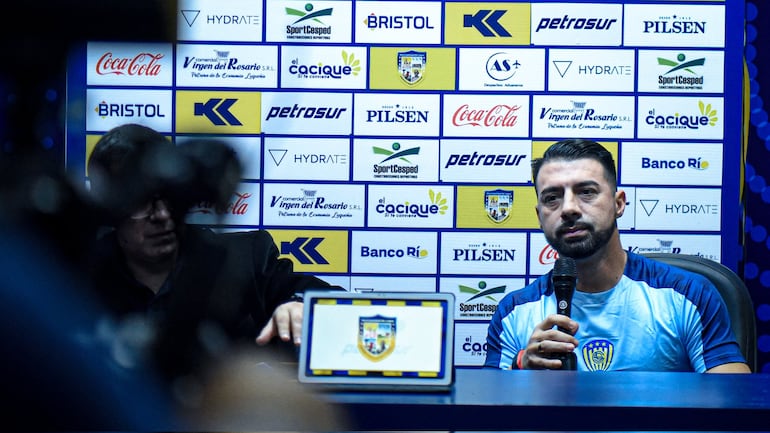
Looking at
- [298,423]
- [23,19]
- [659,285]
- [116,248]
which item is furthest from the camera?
[659,285]

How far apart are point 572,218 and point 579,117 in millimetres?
1352

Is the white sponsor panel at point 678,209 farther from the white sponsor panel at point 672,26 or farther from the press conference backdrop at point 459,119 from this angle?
the white sponsor panel at point 672,26

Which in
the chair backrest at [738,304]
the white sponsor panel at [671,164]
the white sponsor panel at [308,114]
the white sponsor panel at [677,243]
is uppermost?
the white sponsor panel at [308,114]

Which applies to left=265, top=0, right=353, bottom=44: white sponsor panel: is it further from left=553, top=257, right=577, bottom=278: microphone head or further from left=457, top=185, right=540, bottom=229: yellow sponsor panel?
left=553, top=257, right=577, bottom=278: microphone head

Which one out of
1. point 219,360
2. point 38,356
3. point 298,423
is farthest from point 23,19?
point 298,423

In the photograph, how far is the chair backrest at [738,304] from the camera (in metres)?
1.74

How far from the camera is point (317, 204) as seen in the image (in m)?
3.12

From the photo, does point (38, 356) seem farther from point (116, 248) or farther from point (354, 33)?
point (354, 33)

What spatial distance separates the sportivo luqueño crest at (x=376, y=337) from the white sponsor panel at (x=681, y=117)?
2.61m

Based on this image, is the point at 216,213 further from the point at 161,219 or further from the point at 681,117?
the point at 681,117

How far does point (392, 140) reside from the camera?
123 inches

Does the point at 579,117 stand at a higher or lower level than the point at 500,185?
higher

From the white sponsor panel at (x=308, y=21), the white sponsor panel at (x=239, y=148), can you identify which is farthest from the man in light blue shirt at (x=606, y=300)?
the white sponsor panel at (x=308, y=21)

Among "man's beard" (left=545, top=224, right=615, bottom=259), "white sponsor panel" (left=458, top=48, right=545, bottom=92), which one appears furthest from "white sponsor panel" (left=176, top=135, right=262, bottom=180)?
"white sponsor panel" (left=458, top=48, right=545, bottom=92)
